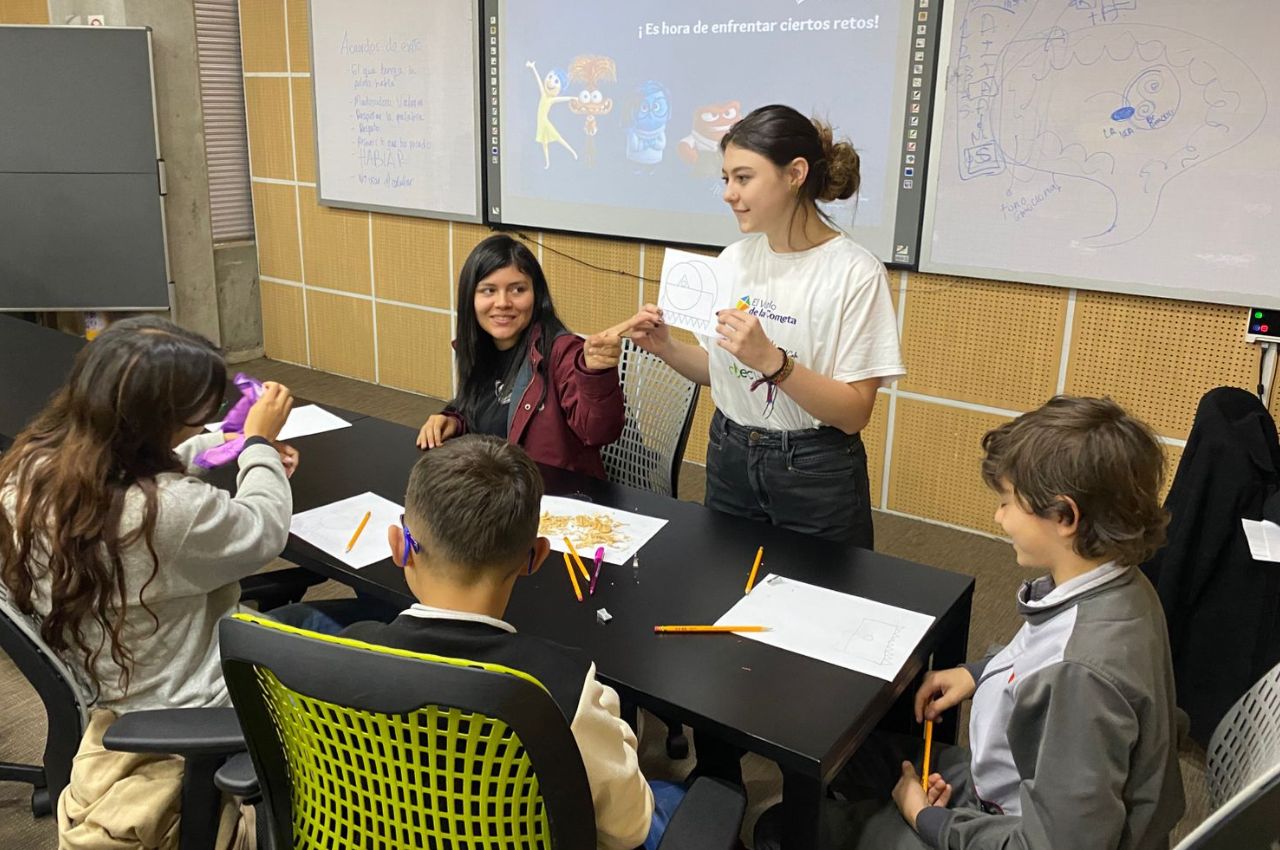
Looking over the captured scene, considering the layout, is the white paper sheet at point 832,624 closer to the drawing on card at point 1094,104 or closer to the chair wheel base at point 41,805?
the chair wheel base at point 41,805

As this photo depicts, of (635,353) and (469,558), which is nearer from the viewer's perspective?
(469,558)

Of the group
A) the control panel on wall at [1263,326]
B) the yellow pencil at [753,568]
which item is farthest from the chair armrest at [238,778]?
the control panel on wall at [1263,326]

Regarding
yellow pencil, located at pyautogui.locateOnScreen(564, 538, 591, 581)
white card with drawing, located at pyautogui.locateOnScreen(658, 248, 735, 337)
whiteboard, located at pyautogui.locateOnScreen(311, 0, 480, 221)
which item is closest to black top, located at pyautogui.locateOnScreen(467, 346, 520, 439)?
white card with drawing, located at pyautogui.locateOnScreen(658, 248, 735, 337)

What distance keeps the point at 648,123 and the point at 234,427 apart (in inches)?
91.7

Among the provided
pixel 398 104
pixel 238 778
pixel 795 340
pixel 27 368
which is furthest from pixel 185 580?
pixel 398 104

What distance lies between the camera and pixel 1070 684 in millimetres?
1184

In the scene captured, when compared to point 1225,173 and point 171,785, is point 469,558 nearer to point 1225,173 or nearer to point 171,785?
point 171,785

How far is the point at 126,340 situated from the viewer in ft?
5.04

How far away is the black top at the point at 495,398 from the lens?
7.93ft

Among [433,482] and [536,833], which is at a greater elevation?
[433,482]

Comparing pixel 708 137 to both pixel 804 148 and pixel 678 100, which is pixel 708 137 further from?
pixel 804 148

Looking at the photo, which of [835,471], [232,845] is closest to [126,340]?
[232,845]

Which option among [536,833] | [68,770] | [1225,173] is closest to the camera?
[536,833]

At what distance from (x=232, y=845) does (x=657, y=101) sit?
10.7 ft
